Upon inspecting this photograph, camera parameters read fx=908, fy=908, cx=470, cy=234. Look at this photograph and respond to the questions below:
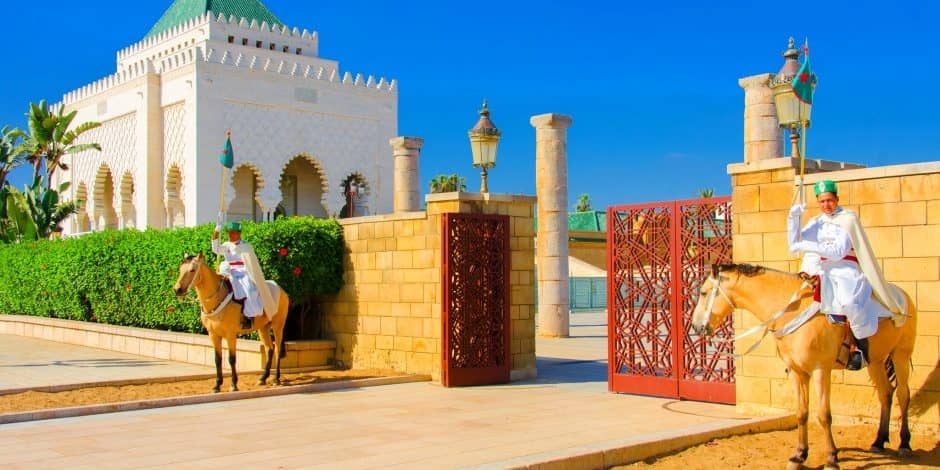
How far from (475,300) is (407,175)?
4.14m

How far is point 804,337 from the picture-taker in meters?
6.19

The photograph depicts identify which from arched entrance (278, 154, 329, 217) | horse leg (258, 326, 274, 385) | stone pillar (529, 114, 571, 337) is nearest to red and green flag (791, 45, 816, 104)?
horse leg (258, 326, 274, 385)

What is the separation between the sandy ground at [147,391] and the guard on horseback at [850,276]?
6.55m

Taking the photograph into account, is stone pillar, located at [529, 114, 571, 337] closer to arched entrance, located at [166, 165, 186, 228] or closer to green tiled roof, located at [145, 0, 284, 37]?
arched entrance, located at [166, 165, 186, 228]

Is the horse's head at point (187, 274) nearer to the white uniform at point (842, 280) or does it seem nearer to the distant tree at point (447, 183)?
the white uniform at point (842, 280)

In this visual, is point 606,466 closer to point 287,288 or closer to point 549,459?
point 549,459

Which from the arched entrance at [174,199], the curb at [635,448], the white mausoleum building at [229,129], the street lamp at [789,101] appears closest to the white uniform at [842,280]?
the curb at [635,448]

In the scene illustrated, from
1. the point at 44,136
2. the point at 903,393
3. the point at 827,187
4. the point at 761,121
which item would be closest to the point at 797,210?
the point at 827,187

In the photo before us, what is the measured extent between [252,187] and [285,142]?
312 cm

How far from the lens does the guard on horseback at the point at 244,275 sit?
1051 cm

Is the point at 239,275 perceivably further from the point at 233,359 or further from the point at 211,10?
the point at 211,10

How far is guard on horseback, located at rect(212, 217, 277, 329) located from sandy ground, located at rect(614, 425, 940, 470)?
17.9ft

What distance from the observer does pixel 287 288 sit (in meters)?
12.3

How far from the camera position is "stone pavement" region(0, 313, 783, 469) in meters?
6.68
